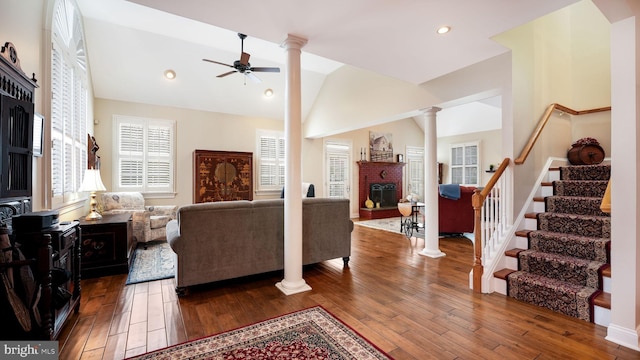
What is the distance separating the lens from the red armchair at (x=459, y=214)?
5465 mm

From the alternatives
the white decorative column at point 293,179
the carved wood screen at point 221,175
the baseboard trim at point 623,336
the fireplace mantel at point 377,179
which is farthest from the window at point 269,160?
the baseboard trim at point 623,336

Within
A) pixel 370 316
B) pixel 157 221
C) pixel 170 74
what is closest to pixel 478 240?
pixel 370 316

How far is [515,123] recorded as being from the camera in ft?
10.2

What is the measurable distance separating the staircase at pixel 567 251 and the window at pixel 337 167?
5.33 m

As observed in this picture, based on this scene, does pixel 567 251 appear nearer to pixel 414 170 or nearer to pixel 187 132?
pixel 187 132

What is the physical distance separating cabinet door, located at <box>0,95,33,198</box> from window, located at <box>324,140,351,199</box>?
6.48m

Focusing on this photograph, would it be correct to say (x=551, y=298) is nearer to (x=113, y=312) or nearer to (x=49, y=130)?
(x=113, y=312)

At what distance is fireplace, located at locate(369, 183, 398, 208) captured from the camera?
865cm

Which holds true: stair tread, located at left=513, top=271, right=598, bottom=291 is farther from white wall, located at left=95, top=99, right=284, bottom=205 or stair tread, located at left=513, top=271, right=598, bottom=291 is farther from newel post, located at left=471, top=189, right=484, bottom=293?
white wall, located at left=95, top=99, right=284, bottom=205

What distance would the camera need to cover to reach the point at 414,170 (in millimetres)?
9906

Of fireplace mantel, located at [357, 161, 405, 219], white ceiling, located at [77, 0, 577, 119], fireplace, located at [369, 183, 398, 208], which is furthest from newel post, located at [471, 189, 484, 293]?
fireplace, located at [369, 183, 398, 208]

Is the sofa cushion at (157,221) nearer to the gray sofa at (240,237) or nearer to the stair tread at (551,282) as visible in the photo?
the gray sofa at (240,237)

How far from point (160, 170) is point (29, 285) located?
491cm

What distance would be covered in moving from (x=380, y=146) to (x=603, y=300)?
7.13 metres
